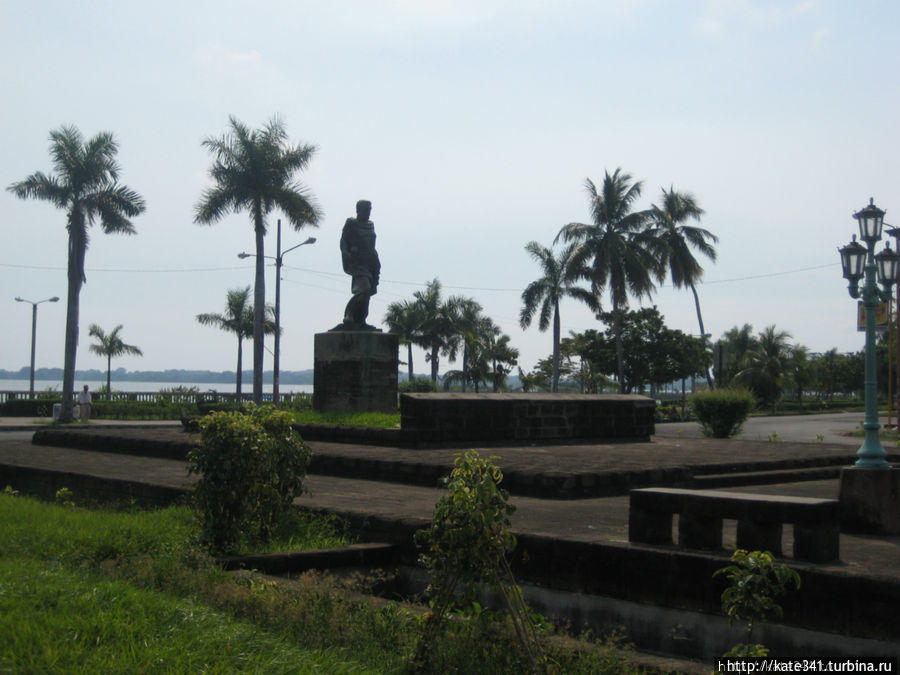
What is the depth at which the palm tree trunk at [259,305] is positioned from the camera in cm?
3209

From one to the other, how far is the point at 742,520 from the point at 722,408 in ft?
42.3

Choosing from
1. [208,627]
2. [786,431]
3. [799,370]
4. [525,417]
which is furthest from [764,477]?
[799,370]

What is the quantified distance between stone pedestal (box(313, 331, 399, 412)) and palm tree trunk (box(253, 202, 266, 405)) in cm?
1665

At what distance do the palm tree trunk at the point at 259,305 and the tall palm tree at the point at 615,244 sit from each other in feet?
44.8

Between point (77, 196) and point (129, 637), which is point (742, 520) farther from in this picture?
point (77, 196)

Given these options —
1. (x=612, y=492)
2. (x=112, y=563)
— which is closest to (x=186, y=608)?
(x=112, y=563)

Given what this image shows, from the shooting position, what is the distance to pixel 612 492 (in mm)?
9047

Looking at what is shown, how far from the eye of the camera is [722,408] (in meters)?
17.7

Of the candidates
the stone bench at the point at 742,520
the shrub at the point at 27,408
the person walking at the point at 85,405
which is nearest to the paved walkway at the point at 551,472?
the stone bench at the point at 742,520

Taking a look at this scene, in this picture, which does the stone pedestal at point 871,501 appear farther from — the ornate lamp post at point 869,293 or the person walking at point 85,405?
the person walking at point 85,405

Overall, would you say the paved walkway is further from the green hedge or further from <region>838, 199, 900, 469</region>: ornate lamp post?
the green hedge

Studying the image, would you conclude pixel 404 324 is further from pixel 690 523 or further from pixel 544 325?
pixel 690 523

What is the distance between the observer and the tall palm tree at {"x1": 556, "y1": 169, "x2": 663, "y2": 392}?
39031 millimetres

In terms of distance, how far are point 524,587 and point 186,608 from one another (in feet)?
7.51
